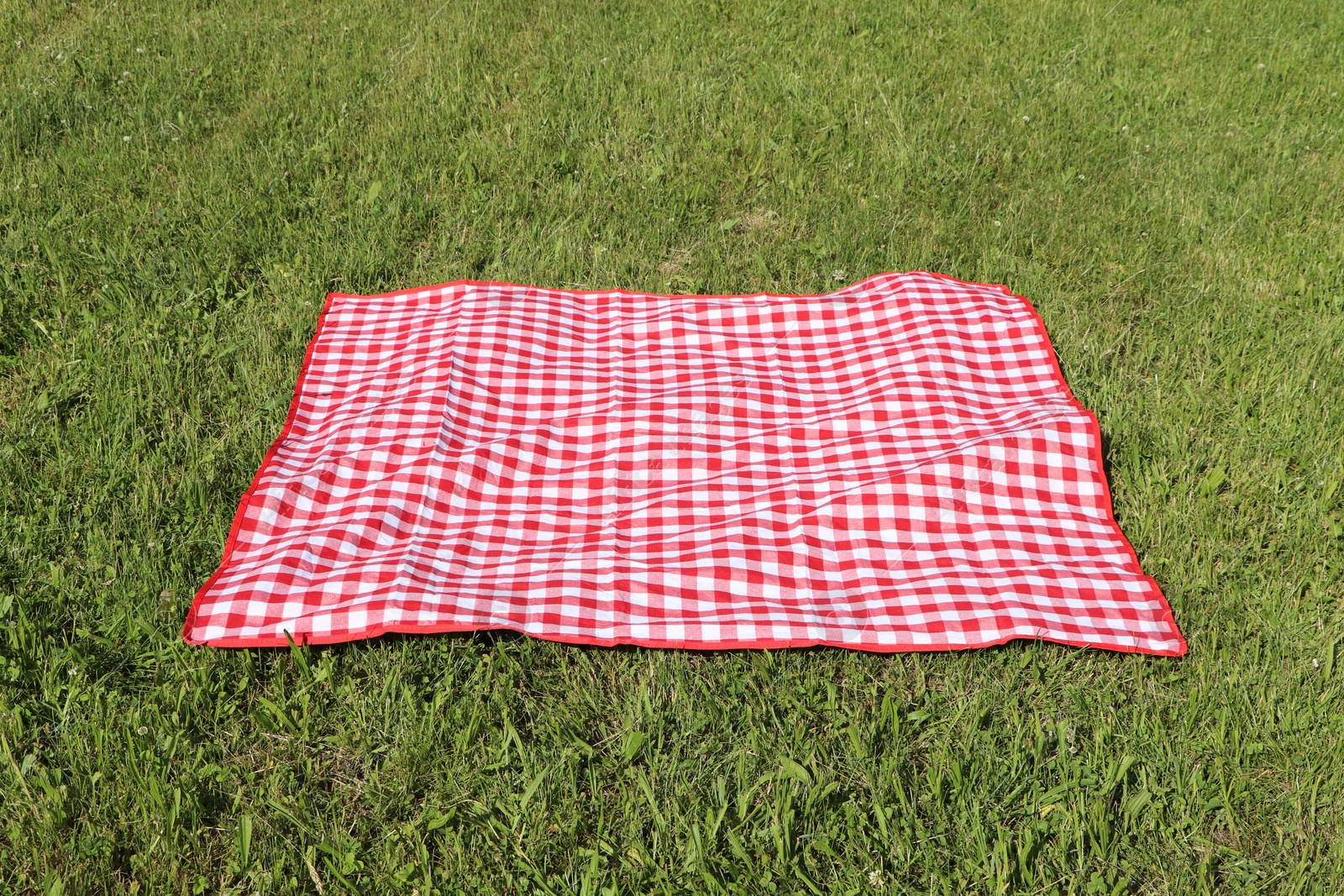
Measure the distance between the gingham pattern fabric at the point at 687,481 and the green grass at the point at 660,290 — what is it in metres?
0.12

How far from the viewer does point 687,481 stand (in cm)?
330

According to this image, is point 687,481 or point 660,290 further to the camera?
point 660,290

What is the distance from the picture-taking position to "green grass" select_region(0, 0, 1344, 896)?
220 centimetres

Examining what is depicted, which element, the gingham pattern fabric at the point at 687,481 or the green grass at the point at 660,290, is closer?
the green grass at the point at 660,290

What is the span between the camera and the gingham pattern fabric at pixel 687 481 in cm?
270

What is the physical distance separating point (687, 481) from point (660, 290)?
1364 millimetres

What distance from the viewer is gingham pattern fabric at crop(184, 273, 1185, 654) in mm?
2703

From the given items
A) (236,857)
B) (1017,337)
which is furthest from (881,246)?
(236,857)

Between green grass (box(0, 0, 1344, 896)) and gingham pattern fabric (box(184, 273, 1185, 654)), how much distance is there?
124 millimetres

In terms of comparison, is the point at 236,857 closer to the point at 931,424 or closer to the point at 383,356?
the point at 383,356

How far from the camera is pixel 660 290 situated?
14.4 ft

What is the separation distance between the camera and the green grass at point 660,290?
7.22 feet

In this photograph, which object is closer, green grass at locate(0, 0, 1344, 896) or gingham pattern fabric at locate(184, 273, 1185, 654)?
green grass at locate(0, 0, 1344, 896)

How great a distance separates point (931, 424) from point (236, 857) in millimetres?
2434
